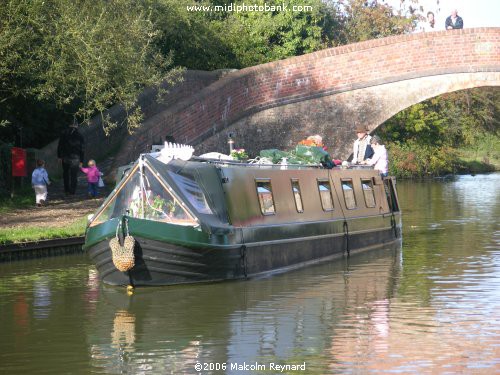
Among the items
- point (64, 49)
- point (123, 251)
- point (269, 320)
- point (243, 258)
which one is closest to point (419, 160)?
point (64, 49)

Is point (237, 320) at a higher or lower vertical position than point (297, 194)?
lower

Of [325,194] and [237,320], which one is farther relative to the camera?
[325,194]

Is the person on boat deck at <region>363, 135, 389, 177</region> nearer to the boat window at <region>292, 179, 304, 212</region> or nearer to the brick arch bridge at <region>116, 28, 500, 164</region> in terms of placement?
the boat window at <region>292, 179, 304, 212</region>

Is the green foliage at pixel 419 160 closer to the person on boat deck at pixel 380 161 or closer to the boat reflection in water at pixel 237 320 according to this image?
the person on boat deck at pixel 380 161

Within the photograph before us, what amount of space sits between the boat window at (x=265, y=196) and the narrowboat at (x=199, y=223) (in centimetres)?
1

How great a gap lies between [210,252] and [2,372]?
376 centimetres

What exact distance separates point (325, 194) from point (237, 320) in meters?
5.13

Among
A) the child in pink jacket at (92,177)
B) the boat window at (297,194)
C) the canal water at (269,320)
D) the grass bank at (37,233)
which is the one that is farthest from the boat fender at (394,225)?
the child in pink jacket at (92,177)

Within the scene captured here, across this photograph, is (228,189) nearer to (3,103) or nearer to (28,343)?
(28,343)

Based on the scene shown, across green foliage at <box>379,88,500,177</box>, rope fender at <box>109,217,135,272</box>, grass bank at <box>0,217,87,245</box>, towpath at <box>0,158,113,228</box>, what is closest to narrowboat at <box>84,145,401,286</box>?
rope fender at <box>109,217,135,272</box>

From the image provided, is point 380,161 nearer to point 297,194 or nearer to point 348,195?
point 348,195

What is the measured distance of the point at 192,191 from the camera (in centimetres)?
1195

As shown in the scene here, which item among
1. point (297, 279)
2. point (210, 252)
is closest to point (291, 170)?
point (297, 279)

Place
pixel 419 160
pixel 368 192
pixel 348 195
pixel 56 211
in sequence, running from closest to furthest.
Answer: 1. pixel 348 195
2. pixel 368 192
3. pixel 56 211
4. pixel 419 160
